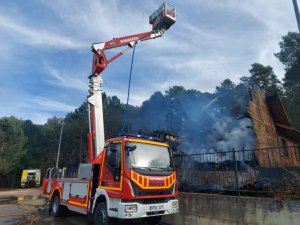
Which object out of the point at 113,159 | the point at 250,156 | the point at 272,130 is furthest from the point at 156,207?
the point at 272,130

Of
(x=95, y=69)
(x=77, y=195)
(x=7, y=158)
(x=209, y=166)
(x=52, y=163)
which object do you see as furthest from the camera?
(x=52, y=163)

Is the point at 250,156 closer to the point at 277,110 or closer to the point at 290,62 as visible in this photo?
the point at 277,110

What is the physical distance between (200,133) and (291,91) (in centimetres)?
3308

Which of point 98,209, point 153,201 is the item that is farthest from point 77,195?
point 153,201

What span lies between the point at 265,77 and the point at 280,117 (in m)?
30.7

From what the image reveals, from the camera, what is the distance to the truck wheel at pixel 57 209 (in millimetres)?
10625

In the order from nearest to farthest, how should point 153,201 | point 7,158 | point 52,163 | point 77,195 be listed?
point 153,201 < point 77,195 < point 7,158 < point 52,163

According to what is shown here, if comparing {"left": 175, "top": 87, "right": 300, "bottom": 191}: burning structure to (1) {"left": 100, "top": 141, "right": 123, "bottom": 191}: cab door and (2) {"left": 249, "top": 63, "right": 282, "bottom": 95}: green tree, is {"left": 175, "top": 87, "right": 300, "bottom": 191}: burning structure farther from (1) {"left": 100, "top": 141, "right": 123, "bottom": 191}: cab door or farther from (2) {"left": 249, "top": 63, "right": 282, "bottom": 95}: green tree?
(2) {"left": 249, "top": 63, "right": 282, "bottom": 95}: green tree

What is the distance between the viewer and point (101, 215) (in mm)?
7105

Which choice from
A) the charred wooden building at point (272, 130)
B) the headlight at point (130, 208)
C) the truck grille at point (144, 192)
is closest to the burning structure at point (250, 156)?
the charred wooden building at point (272, 130)

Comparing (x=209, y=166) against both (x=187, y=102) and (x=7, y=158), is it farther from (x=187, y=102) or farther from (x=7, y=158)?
(x=7, y=158)

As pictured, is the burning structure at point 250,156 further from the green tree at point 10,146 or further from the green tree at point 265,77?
the green tree at point 10,146

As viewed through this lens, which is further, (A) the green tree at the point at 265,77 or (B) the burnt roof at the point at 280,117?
Result: (A) the green tree at the point at 265,77

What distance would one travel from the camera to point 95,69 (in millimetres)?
11258
